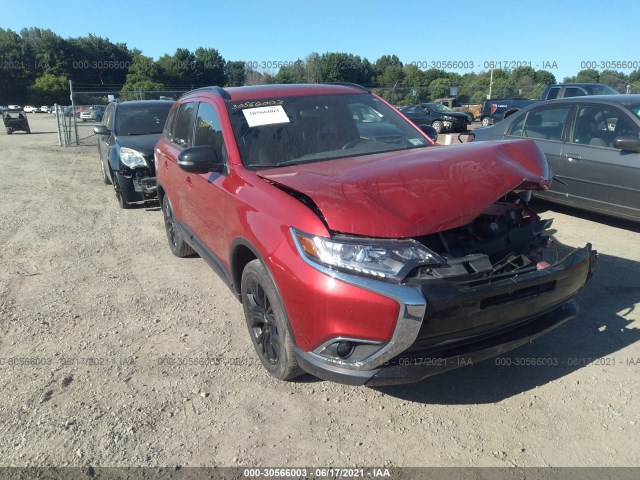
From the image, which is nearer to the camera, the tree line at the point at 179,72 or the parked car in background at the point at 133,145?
the parked car in background at the point at 133,145

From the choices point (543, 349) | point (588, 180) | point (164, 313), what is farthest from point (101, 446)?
point (588, 180)

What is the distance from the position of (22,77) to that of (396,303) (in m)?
87.2

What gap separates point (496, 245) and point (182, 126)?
3388 millimetres

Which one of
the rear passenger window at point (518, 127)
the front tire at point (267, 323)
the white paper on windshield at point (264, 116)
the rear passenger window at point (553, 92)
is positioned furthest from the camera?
the rear passenger window at point (553, 92)

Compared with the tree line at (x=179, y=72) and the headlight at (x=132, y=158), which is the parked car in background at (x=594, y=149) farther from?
the tree line at (x=179, y=72)

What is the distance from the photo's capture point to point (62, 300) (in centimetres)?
464

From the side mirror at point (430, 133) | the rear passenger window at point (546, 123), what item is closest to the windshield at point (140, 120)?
the side mirror at point (430, 133)

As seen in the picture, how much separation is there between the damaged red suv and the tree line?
3306 centimetres

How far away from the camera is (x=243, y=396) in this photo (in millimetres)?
3098

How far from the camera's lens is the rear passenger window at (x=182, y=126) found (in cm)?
474

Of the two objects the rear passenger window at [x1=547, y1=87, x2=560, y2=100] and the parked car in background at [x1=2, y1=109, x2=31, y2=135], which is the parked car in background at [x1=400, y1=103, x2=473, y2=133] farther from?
the parked car in background at [x1=2, y1=109, x2=31, y2=135]

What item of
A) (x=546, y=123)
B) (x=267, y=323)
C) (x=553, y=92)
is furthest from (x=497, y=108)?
(x=267, y=323)

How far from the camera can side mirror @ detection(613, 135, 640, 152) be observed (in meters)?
5.46

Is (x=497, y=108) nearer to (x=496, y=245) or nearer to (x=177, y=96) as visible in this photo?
(x=177, y=96)
